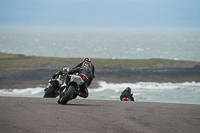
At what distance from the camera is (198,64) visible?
2474 inches

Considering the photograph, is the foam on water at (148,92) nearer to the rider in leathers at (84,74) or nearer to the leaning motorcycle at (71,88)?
the rider in leathers at (84,74)

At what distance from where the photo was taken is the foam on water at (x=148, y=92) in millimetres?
38656

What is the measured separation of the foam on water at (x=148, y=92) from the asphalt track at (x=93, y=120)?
27.7m

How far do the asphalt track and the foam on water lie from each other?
27743 mm

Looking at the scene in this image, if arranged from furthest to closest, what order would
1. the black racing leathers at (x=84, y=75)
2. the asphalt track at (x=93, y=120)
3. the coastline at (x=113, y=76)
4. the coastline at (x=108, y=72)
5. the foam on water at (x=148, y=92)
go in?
the coastline at (x=108, y=72) → the coastline at (x=113, y=76) → the foam on water at (x=148, y=92) → the black racing leathers at (x=84, y=75) → the asphalt track at (x=93, y=120)

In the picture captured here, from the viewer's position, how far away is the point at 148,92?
4303 cm

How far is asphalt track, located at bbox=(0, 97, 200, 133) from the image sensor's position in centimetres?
740

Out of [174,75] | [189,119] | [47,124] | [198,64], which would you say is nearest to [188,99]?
[174,75]

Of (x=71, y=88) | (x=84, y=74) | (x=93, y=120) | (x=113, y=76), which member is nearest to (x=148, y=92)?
(x=113, y=76)

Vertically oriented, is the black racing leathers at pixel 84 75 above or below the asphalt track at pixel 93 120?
above

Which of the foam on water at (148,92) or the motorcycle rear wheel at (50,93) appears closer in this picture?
the motorcycle rear wheel at (50,93)

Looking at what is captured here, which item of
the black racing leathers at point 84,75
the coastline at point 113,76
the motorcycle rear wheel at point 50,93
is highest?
the coastline at point 113,76

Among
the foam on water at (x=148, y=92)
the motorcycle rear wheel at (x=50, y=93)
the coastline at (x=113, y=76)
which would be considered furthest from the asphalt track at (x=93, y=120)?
the coastline at (x=113, y=76)

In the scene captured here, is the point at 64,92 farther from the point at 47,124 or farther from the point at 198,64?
the point at 198,64
